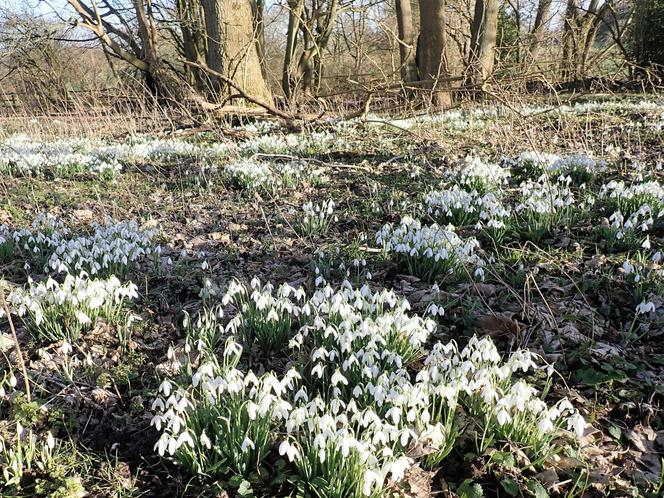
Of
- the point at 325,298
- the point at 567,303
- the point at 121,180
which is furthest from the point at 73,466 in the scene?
the point at 121,180

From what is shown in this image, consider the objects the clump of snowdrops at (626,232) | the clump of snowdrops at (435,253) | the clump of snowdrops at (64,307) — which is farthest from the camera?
the clump of snowdrops at (626,232)

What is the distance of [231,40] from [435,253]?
9.15 meters

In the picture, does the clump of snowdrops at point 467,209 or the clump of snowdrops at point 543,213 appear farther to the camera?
the clump of snowdrops at point 467,209

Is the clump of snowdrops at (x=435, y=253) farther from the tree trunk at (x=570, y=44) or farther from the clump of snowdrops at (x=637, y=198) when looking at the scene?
the tree trunk at (x=570, y=44)

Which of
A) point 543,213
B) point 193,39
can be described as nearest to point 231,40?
point 193,39

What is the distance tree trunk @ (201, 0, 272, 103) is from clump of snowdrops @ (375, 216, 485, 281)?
7864mm

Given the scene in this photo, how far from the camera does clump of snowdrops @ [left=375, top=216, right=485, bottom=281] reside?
371cm

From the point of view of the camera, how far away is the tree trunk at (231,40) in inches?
428

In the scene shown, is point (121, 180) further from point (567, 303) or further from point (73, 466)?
point (567, 303)

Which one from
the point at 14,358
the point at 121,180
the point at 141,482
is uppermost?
the point at 121,180

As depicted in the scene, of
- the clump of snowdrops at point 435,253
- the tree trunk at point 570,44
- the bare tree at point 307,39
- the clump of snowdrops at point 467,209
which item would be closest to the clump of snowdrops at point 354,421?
the clump of snowdrops at point 435,253

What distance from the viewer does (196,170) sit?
7465 millimetres

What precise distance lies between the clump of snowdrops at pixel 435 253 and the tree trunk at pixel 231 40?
7864mm

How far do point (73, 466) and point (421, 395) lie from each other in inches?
60.7
